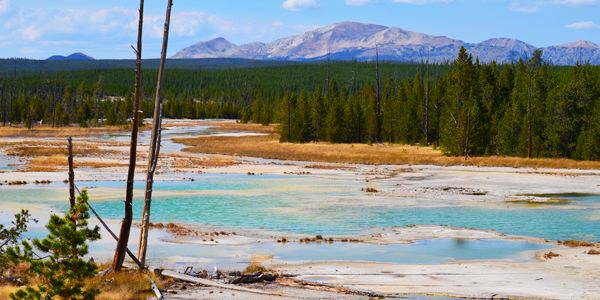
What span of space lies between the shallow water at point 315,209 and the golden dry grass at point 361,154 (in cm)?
1902

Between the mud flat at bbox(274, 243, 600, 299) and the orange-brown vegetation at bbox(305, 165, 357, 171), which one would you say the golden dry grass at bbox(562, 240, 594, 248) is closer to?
the mud flat at bbox(274, 243, 600, 299)

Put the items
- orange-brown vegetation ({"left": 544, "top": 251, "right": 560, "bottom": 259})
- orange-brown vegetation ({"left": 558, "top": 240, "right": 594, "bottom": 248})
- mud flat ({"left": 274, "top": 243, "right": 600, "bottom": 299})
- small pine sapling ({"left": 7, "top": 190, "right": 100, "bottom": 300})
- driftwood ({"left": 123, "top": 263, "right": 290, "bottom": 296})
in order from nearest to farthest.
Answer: small pine sapling ({"left": 7, "top": 190, "right": 100, "bottom": 300}), driftwood ({"left": 123, "top": 263, "right": 290, "bottom": 296}), mud flat ({"left": 274, "top": 243, "right": 600, "bottom": 299}), orange-brown vegetation ({"left": 544, "top": 251, "right": 560, "bottom": 259}), orange-brown vegetation ({"left": 558, "top": 240, "right": 594, "bottom": 248})

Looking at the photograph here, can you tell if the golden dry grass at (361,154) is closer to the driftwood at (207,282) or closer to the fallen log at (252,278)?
the fallen log at (252,278)

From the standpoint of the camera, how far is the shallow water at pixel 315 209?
2312 cm

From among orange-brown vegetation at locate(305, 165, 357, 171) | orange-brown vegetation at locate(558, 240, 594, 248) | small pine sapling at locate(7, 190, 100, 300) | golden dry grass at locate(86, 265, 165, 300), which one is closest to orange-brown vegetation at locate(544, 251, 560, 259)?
orange-brown vegetation at locate(558, 240, 594, 248)

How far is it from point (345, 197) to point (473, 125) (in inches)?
1155

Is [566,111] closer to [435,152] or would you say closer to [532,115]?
[532,115]

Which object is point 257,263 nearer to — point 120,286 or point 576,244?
point 120,286

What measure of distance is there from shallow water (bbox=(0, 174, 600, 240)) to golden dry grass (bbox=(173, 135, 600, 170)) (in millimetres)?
19022

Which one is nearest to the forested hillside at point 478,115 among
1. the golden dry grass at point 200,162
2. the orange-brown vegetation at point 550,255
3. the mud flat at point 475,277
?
the golden dry grass at point 200,162

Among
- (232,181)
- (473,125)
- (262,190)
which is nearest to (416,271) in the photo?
(262,190)

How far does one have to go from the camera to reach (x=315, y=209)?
89.7ft

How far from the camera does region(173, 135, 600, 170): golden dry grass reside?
5100cm

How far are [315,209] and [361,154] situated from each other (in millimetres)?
34436
